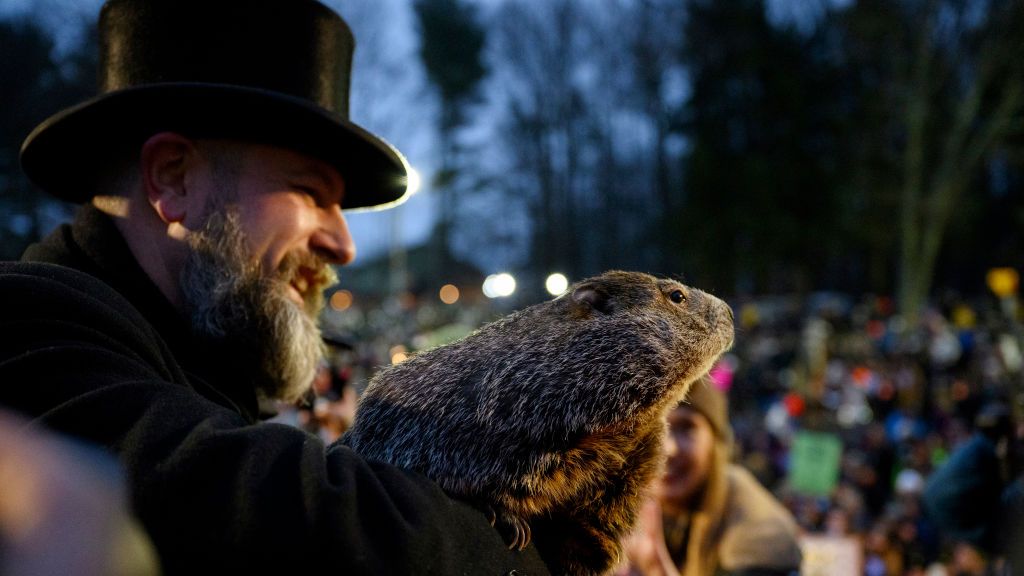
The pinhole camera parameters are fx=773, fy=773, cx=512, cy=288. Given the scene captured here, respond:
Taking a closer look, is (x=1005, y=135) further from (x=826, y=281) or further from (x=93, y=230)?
(x=93, y=230)

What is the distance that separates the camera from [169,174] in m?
1.83

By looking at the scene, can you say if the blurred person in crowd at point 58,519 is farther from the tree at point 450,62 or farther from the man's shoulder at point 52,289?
the tree at point 450,62

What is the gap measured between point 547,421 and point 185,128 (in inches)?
43.1

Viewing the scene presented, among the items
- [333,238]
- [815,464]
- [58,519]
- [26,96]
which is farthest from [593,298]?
[26,96]

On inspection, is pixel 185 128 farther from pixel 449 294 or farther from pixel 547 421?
pixel 449 294

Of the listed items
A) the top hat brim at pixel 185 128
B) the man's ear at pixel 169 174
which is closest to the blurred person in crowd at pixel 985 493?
the top hat brim at pixel 185 128

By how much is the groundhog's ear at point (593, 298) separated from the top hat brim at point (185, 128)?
0.63m

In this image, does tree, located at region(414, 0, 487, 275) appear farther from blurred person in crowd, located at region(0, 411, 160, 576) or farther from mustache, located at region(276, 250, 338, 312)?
blurred person in crowd, located at region(0, 411, 160, 576)

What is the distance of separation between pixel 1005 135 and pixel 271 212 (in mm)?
30259

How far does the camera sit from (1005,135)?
26.2m

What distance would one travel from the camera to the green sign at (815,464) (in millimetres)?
8227

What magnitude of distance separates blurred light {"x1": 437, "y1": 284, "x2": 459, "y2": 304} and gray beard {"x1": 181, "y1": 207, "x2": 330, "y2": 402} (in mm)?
32523

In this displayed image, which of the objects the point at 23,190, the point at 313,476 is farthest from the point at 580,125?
the point at 313,476

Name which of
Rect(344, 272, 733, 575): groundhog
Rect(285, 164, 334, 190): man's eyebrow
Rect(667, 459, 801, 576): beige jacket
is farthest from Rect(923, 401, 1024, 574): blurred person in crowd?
Rect(285, 164, 334, 190): man's eyebrow
